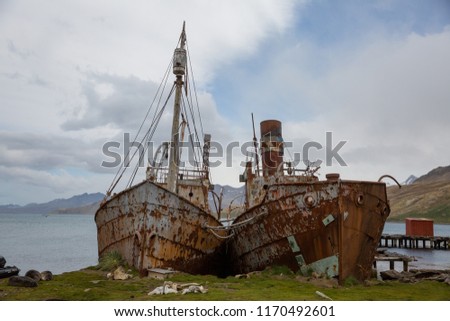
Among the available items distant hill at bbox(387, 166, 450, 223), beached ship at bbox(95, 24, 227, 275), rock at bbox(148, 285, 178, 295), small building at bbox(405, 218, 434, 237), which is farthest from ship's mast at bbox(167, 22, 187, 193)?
distant hill at bbox(387, 166, 450, 223)

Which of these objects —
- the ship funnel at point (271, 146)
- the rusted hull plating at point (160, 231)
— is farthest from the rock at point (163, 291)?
the ship funnel at point (271, 146)

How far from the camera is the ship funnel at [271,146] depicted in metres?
16.1

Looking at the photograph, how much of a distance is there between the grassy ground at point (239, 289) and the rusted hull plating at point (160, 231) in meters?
1.03

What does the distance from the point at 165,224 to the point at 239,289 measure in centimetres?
382

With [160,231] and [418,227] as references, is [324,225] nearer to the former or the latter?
[160,231]

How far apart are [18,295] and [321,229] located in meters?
8.28

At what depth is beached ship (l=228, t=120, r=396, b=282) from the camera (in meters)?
10.7

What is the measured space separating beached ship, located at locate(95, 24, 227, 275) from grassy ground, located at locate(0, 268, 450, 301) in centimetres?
116

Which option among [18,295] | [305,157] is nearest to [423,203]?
[305,157]

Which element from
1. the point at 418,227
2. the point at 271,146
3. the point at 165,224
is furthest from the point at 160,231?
the point at 418,227

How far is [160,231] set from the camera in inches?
492

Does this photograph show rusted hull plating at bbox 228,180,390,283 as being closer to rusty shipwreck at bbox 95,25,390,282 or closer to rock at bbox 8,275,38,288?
rusty shipwreck at bbox 95,25,390,282

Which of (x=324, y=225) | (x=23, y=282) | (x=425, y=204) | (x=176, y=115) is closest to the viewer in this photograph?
(x=23, y=282)

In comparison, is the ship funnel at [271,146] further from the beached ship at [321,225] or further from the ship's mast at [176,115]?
the ship's mast at [176,115]
